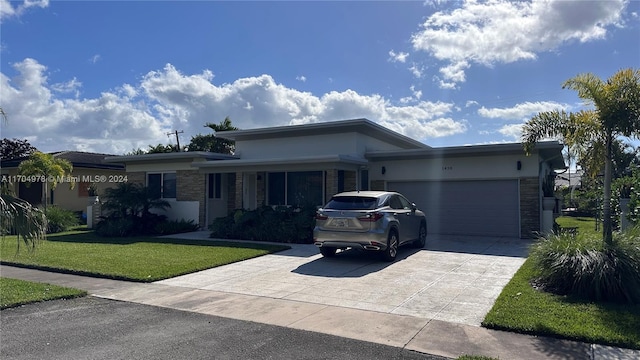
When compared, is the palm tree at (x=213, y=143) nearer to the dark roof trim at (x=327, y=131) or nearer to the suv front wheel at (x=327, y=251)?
the dark roof trim at (x=327, y=131)

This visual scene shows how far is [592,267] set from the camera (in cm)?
668

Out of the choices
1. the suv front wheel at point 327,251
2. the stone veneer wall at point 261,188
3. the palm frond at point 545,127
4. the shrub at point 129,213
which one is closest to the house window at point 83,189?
the shrub at point 129,213

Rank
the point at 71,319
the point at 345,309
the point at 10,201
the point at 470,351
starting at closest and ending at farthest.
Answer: the point at 470,351 → the point at 10,201 → the point at 71,319 → the point at 345,309

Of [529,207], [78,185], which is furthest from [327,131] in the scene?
[78,185]

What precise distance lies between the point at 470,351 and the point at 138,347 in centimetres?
375

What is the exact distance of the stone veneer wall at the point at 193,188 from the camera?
60.0 feet

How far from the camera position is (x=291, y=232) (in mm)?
14211

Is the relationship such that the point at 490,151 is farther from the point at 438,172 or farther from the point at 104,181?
the point at 104,181

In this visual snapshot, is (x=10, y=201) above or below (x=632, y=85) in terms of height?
below

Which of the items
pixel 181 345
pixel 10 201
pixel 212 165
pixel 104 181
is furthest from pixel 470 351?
pixel 104 181

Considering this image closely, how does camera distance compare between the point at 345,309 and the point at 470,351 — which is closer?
the point at 470,351

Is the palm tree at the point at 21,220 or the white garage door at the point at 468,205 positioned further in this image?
the white garage door at the point at 468,205

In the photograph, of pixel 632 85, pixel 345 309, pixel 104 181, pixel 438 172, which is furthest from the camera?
pixel 104 181

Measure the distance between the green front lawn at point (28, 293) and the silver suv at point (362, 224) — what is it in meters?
5.18
